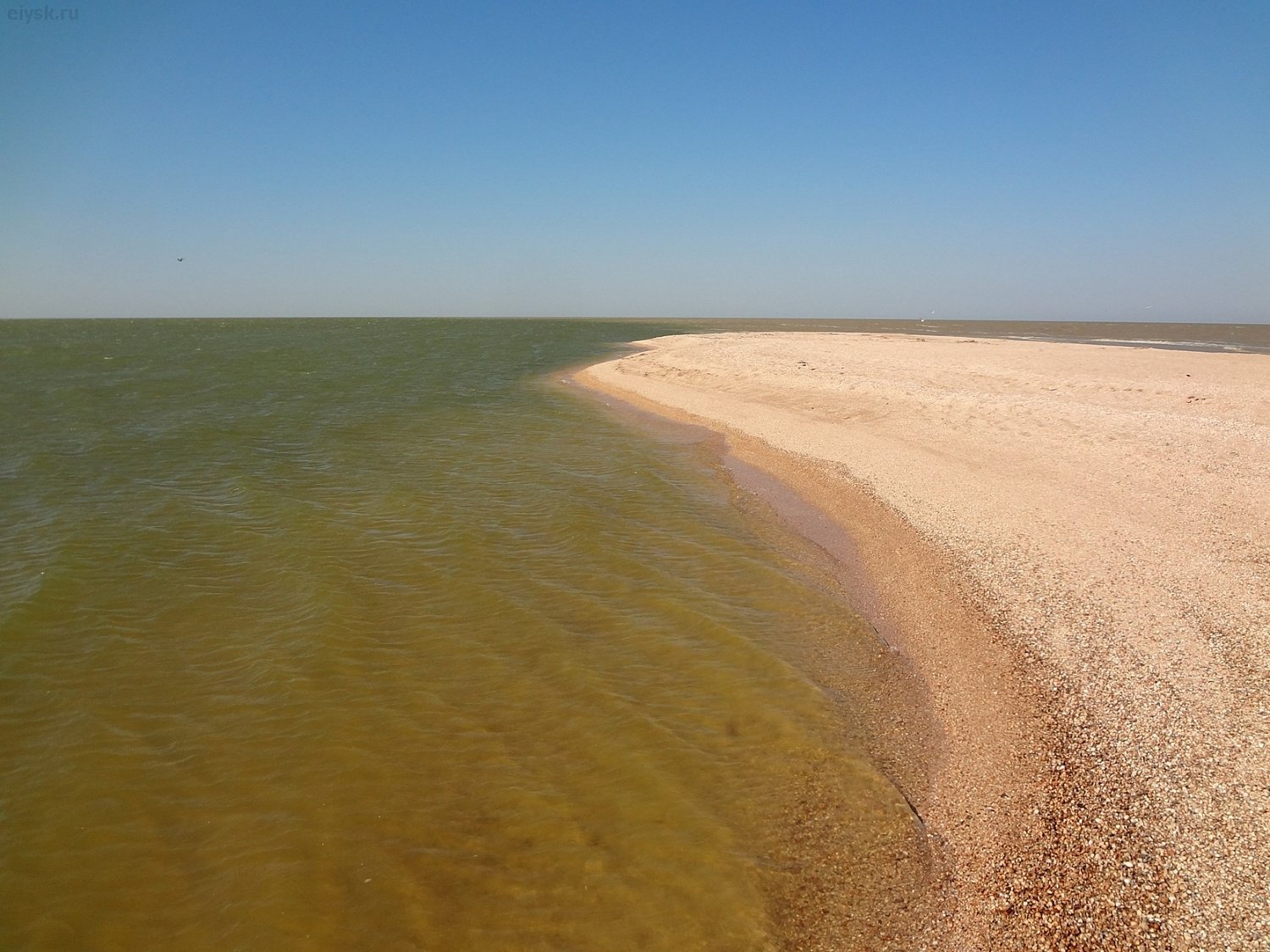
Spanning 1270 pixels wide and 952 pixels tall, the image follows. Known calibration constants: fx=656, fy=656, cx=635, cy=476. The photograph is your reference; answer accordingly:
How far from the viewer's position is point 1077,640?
691 centimetres

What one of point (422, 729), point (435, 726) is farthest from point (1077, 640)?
point (422, 729)

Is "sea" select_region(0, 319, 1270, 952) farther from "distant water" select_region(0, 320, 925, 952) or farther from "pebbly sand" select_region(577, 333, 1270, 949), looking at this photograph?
"pebbly sand" select_region(577, 333, 1270, 949)

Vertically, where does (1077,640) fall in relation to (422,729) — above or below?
above

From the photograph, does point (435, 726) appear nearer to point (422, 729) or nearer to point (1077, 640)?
point (422, 729)

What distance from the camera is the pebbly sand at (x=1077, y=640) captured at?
13.6 feet

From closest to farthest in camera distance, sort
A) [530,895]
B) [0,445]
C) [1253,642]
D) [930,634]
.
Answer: [530,895] < [1253,642] < [930,634] < [0,445]

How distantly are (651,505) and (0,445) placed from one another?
18.7 metres

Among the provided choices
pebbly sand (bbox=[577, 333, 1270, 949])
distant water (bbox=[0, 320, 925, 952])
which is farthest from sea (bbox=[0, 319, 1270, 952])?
pebbly sand (bbox=[577, 333, 1270, 949])

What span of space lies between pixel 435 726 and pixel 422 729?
0.12 metres

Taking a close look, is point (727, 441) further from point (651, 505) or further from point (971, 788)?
point (971, 788)

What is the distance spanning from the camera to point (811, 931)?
165 inches

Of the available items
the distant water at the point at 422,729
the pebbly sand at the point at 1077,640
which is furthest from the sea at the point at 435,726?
the pebbly sand at the point at 1077,640

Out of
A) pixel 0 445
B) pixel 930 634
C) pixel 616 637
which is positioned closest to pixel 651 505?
pixel 616 637

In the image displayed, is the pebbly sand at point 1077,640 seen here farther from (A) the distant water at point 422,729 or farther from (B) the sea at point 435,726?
(A) the distant water at point 422,729
